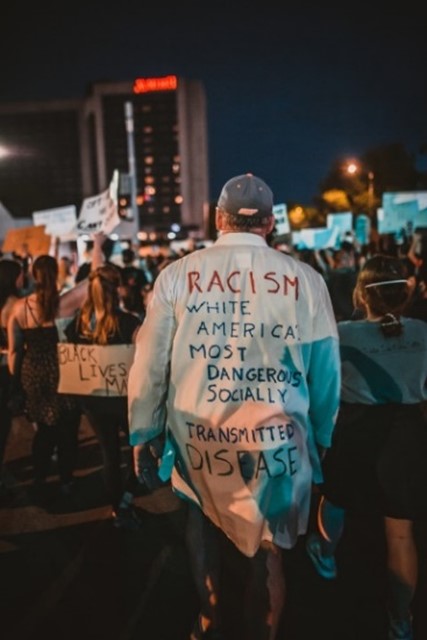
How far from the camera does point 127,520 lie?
439 centimetres

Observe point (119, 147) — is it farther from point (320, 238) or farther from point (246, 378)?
point (246, 378)

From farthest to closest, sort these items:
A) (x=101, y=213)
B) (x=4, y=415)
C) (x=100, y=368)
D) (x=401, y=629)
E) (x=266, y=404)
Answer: (x=101, y=213), (x=4, y=415), (x=100, y=368), (x=401, y=629), (x=266, y=404)

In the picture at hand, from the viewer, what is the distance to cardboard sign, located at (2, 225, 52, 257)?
8914 millimetres

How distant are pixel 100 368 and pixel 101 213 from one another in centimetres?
526

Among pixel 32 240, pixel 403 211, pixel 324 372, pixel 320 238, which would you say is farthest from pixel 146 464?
pixel 320 238

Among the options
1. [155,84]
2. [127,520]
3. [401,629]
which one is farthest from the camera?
[155,84]

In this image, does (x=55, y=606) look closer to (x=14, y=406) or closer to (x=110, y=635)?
(x=110, y=635)

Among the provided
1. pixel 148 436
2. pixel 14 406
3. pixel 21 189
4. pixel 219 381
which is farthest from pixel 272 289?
pixel 21 189

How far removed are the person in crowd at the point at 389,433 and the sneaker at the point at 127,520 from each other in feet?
6.02

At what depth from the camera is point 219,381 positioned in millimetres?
2525

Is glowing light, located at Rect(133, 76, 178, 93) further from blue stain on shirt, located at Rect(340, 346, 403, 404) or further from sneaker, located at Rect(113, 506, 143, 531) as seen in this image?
blue stain on shirt, located at Rect(340, 346, 403, 404)

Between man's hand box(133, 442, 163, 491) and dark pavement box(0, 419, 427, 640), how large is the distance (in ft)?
3.33

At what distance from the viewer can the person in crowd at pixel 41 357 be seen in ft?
15.8

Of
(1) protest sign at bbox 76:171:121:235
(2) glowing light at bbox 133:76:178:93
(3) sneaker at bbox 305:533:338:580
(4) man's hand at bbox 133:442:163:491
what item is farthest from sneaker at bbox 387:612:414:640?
(2) glowing light at bbox 133:76:178:93
